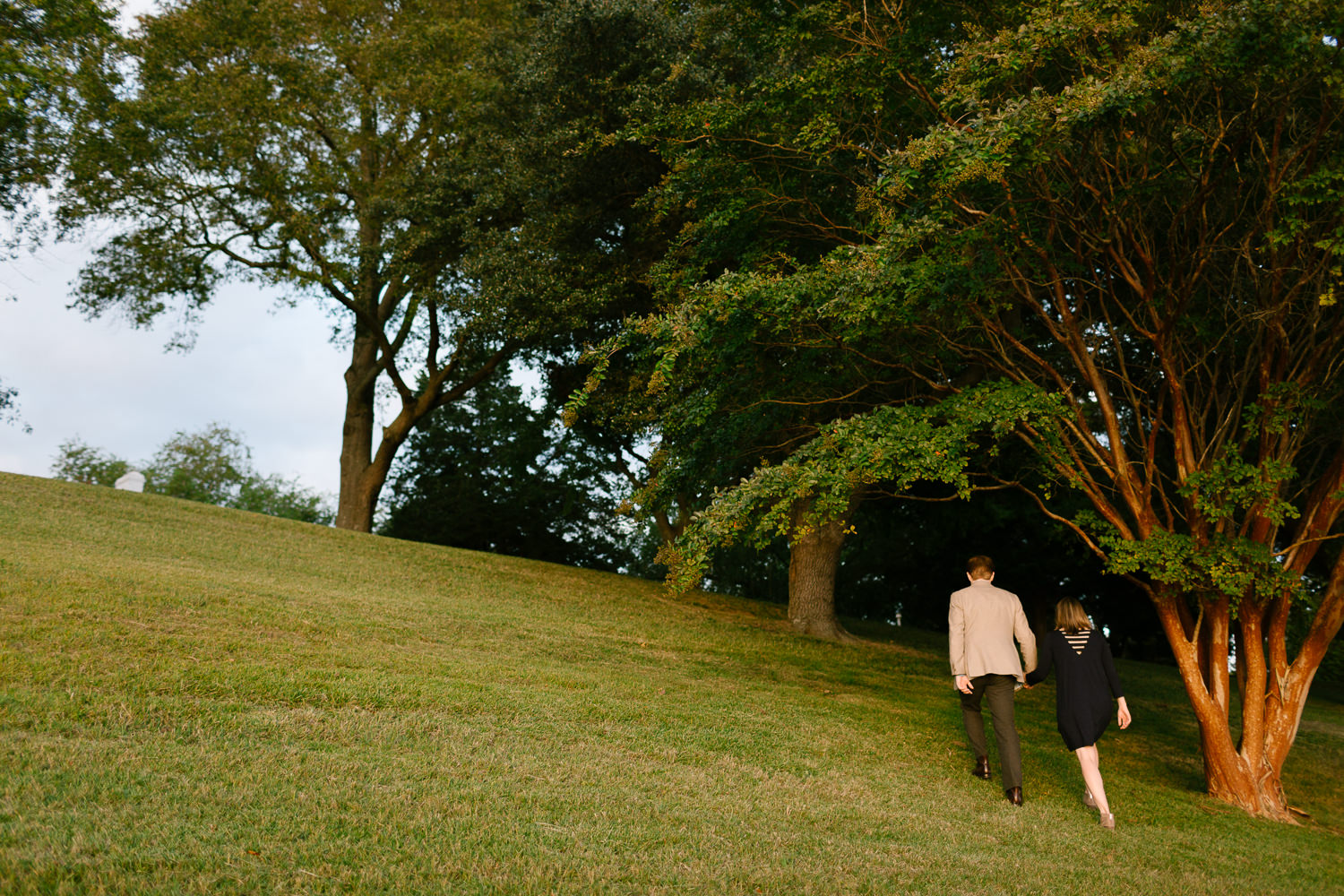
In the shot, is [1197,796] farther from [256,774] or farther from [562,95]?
[562,95]

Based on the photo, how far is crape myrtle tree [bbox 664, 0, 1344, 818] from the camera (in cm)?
→ 846

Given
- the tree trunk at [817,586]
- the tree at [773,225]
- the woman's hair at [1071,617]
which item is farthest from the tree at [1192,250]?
the tree trunk at [817,586]

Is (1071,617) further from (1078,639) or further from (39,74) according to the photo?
(39,74)

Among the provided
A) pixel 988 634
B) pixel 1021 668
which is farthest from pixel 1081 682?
pixel 988 634

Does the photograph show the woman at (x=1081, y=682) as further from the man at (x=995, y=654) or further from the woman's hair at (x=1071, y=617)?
the man at (x=995, y=654)

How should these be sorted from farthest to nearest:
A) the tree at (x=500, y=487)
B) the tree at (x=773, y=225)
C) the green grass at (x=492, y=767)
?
the tree at (x=500, y=487), the tree at (x=773, y=225), the green grass at (x=492, y=767)

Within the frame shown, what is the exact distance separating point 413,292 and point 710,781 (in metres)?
21.0

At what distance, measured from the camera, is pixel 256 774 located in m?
5.29

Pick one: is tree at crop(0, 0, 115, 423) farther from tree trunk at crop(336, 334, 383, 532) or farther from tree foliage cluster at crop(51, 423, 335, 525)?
tree foliage cluster at crop(51, 423, 335, 525)

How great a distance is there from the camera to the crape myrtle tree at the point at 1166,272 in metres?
8.46

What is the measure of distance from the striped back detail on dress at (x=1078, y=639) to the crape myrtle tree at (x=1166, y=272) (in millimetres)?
1830

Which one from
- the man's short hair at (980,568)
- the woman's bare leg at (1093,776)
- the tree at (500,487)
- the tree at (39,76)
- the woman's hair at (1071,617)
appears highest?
the tree at (39,76)

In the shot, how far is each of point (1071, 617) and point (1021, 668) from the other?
63 centimetres

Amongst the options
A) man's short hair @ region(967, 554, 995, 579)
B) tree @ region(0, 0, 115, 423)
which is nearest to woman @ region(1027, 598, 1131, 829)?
man's short hair @ region(967, 554, 995, 579)
